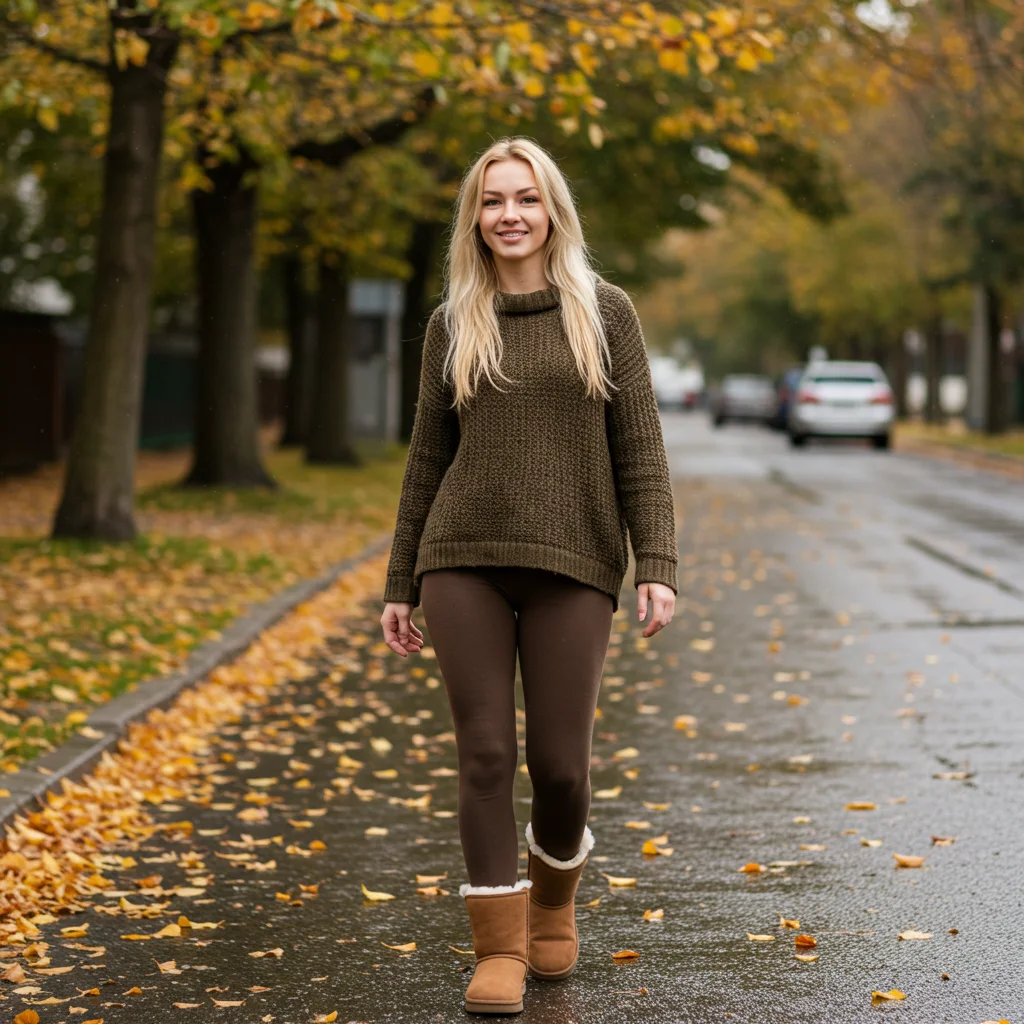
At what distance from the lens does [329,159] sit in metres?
19.0

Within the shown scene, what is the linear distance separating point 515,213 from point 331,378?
2291cm

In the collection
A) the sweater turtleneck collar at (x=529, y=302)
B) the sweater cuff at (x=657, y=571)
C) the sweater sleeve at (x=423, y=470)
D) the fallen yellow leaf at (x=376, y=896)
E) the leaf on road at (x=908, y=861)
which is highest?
the sweater turtleneck collar at (x=529, y=302)

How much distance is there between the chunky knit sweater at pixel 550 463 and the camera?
4.19 meters

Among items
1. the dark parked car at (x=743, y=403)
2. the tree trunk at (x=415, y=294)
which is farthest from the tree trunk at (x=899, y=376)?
the tree trunk at (x=415, y=294)

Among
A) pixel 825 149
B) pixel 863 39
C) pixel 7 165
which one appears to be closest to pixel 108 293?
pixel 863 39

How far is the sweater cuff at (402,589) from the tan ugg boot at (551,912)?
0.63 meters

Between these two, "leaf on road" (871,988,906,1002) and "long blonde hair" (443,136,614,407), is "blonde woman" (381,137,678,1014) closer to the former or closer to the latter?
"long blonde hair" (443,136,614,407)

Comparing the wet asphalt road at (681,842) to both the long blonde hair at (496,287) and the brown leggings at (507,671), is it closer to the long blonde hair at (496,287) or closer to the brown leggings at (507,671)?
the brown leggings at (507,671)

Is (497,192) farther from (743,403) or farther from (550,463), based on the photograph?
(743,403)

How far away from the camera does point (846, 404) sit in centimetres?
3762

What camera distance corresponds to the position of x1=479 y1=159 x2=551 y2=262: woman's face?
14.0 feet

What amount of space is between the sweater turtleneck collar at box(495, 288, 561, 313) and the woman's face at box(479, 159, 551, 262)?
9 centimetres

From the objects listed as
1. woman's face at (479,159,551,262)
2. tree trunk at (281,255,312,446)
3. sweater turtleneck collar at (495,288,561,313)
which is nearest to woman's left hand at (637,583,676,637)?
sweater turtleneck collar at (495,288,561,313)

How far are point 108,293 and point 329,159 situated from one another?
5.61 meters
